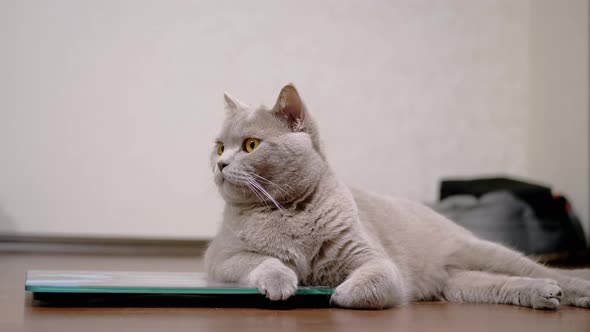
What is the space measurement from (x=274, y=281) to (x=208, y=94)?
2.10m

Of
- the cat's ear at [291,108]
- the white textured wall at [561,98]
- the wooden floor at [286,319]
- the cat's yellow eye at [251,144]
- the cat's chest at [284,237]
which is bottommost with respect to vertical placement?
the wooden floor at [286,319]

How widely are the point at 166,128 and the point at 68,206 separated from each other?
0.63 meters

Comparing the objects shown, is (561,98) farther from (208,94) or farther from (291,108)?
(291,108)

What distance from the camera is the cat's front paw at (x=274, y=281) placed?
1.26m

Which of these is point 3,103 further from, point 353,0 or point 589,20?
point 589,20

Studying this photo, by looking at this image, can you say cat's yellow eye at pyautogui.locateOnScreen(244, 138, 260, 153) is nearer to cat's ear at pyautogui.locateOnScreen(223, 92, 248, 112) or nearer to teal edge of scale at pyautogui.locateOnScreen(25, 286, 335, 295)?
cat's ear at pyautogui.locateOnScreen(223, 92, 248, 112)

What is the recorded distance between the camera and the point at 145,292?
1.31m

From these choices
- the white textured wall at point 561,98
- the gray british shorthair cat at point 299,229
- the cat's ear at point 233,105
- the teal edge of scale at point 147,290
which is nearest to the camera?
the teal edge of scale at point 147,290

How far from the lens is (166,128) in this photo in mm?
3184

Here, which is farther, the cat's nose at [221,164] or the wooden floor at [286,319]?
the cat's nose at [221,164]

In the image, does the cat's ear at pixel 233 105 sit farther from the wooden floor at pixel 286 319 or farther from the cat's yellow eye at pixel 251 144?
the wooden floor at pixel 286 319

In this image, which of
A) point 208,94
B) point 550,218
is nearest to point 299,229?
point 208,94

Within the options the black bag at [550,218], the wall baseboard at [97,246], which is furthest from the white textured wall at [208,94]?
the black bag at [550,218]

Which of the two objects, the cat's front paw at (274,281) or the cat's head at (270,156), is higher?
the cat's head at (270,156)
